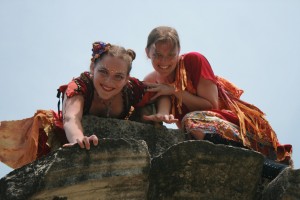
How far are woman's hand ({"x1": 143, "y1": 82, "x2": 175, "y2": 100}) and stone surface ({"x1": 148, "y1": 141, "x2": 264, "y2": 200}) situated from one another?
987mm

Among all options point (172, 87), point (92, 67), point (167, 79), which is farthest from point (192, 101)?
point (92, 67)

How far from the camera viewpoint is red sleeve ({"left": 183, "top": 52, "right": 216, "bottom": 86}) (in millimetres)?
3425

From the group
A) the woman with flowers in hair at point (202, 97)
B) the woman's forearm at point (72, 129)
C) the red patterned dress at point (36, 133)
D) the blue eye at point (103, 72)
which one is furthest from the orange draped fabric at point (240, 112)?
the woman's forearm at point (72, 129)

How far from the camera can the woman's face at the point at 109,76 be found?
9.86ft

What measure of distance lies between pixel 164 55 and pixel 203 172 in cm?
122

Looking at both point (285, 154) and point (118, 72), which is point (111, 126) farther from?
point (285, 154)

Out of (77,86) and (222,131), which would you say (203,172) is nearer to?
(222,131)

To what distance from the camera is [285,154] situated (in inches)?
121

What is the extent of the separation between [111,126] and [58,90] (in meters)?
0.54

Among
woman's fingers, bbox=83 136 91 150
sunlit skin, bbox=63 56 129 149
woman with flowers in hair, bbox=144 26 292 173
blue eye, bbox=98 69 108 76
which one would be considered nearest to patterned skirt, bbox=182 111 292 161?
woman with flowers in hair, bbox=144 26 292 173

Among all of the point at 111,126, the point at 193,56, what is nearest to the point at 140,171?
the point at 111,126

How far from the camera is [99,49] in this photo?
318 centimetres

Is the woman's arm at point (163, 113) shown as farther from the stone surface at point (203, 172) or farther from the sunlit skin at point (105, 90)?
the stone surface at point (203, 172)

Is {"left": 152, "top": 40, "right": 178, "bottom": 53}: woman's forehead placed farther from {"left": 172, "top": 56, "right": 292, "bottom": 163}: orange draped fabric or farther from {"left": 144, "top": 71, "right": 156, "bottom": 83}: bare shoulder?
{"left": 144, "top": 71, "right": 156, "bottom": 83}: bare shoulder
